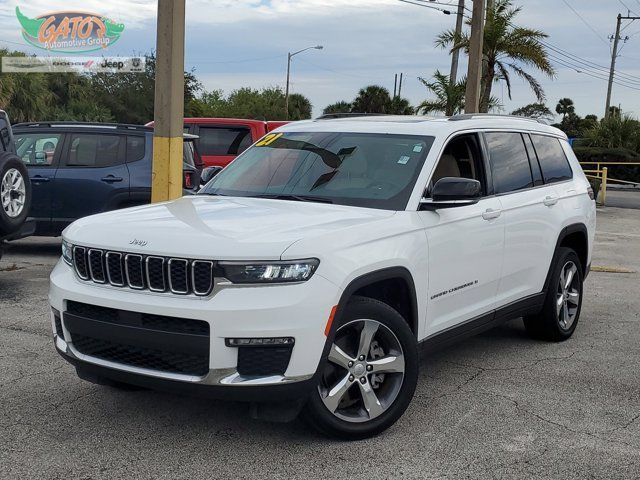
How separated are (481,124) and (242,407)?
263cm

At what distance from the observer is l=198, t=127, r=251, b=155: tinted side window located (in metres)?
14.8

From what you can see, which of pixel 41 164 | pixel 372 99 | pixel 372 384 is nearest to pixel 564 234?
pixel 372 384

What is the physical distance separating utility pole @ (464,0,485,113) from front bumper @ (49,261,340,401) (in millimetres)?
14022

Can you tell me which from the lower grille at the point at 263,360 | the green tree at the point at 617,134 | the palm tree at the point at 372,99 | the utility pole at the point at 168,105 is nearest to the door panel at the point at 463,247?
the lower grille at the point at 263,360

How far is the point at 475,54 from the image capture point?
1723 centimetres

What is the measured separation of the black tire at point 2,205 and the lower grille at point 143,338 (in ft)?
14.1

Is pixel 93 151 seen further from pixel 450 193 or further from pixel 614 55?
pixel 614 55

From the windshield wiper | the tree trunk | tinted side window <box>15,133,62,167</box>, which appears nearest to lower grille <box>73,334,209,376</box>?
the windshield wiper

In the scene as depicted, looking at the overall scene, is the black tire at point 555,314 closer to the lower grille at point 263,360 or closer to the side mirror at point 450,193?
the side mirror at point 450,193

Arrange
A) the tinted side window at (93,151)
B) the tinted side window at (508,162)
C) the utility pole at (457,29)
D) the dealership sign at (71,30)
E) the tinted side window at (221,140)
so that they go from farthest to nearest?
the dealership sign at (71,30) < the utility pole at (457,29) < the tinted side window at (221,140) < the tinted side window at (93,151) < the tinted side window at (508,162)

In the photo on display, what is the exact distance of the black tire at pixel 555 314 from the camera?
21.5 ft

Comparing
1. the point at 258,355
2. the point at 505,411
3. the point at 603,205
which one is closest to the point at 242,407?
the point at 258,355

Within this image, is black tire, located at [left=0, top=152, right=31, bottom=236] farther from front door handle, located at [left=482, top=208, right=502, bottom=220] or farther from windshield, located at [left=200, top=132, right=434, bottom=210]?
front door handle, located at [left=482, top=208, right=502, bottom=220]

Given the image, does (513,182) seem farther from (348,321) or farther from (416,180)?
(348,321)
